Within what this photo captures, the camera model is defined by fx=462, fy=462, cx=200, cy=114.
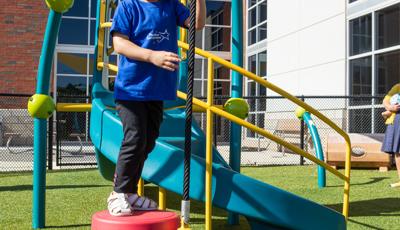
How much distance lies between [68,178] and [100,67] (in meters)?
3.41

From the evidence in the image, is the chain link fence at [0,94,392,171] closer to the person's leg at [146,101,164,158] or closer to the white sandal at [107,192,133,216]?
the person's leg at [146,101,164,158]

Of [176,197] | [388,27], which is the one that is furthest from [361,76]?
[176,197]

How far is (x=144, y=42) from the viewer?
2555mm

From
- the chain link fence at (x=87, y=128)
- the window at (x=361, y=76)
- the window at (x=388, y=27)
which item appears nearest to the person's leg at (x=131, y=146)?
the chain link fence at (x=87, y=128)

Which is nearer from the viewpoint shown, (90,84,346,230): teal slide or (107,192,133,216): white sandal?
(107,192,133,216): white sandal

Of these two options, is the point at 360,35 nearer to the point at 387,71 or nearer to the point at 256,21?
the point at 387,71

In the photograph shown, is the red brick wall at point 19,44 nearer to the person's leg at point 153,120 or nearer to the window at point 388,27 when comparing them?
the window at point 388,27

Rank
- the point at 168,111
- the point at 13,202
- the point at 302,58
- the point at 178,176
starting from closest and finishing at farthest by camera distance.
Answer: the point at 178,176, the point at 168,111, the point at 13,202, the point at 302,58

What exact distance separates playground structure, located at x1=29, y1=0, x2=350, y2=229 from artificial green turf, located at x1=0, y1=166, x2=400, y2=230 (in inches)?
23.6

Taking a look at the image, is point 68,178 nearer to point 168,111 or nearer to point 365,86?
point 168,111

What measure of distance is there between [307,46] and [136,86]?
438 inches

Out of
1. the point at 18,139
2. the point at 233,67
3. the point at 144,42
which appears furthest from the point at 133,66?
the point at 18,139

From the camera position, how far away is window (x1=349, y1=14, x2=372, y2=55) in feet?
36.3

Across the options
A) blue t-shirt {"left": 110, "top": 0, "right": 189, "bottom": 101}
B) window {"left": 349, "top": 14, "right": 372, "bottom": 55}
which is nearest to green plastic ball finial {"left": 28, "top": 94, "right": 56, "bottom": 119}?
blue t-shirt {"left": 110, "top": 0, "right": 189, "bottom": 101}
